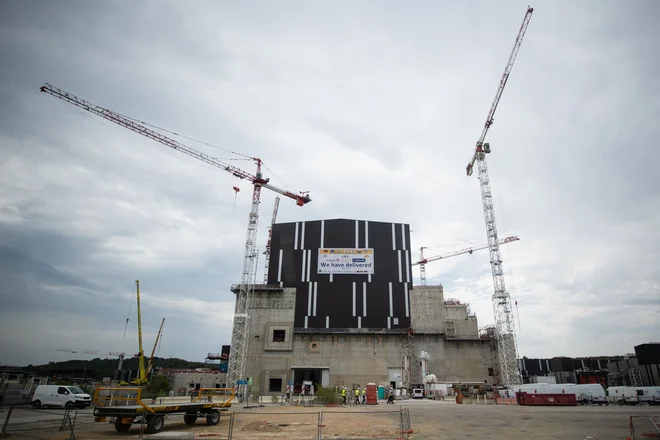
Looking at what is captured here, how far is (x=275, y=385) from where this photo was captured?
203ft

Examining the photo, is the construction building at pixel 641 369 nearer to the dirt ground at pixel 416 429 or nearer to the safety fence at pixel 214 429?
the dirt ground at pixel 416 429

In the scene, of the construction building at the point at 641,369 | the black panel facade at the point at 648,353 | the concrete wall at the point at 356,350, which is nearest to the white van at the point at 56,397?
the concrete wall at the point at 356,350

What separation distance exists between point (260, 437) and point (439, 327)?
54.0 m

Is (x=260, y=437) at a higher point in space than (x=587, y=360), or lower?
lower

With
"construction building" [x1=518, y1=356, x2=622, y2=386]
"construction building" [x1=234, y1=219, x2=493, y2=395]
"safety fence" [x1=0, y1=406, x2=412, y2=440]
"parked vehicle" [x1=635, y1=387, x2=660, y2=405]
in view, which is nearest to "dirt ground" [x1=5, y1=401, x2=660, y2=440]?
"safety fence" [x1=0, y1=406, x2=412, y2=440]

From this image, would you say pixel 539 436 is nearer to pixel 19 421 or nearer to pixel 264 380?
pixel 19 421

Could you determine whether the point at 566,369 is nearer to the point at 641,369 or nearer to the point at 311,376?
the point at 641,369

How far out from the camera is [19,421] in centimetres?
2075

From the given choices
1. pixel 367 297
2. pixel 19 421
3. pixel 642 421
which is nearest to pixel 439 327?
pixel 367 297

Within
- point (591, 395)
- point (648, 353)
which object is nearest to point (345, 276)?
point (591, 395)

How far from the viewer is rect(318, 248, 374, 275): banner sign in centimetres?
6762

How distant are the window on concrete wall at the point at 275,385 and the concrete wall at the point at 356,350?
471 millimetres

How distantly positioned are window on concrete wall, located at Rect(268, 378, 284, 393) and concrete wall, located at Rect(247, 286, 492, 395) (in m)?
0.47

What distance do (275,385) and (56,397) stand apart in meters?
36.1
